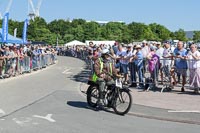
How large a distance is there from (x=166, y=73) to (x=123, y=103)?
5044 mm

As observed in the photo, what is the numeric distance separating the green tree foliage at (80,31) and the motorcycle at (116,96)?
8442 centimetres

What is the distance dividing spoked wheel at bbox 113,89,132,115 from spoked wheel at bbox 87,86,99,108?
76cm

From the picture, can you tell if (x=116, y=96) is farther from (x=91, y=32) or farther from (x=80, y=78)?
(x=91, y=32)

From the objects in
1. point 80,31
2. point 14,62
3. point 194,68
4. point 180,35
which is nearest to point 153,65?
point 194,68

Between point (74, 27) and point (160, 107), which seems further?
point (74, 27)

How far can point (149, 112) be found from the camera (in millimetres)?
10930

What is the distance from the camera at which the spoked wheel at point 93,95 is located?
1151 centimetres

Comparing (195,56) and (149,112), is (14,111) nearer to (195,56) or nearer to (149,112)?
(149,112)

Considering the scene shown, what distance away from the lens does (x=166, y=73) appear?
15.4m

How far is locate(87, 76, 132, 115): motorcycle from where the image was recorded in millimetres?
10641

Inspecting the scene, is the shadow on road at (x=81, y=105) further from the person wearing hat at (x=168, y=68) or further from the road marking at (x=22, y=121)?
the person wearing hat at (x=168, y=68)

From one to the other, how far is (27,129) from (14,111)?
2430 millimetres

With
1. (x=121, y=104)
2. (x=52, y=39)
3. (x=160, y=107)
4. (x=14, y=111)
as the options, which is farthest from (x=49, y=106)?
(x=52, y=39)

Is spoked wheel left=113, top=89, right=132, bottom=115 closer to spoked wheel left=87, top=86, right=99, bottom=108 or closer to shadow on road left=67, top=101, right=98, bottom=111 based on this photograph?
spoked wheel left=87, top=86, right=99, bottom=108
